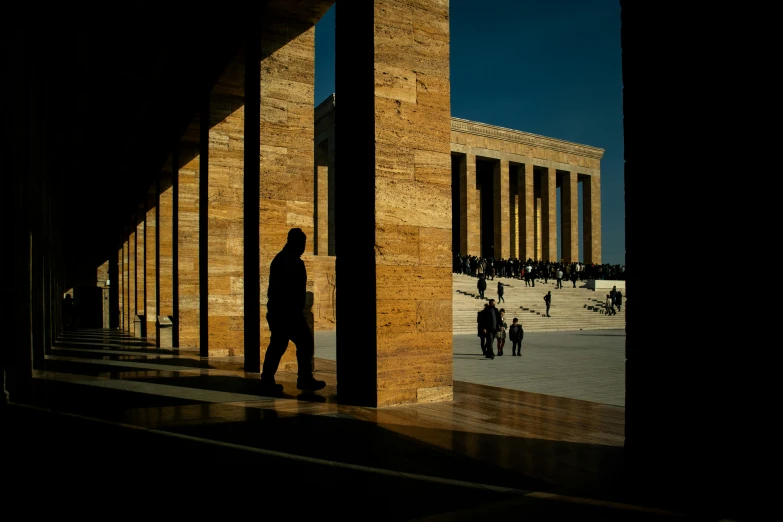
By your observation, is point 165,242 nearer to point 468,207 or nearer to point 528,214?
point 468,207

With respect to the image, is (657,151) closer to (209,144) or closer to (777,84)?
(777,84)

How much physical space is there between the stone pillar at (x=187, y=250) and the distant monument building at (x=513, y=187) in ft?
76.8

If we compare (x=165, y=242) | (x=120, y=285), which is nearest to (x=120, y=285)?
(x=120, y=285)

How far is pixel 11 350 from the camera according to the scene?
7.24 m

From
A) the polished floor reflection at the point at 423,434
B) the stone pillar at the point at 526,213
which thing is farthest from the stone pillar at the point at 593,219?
the polished floor reflection at the point at 423,434

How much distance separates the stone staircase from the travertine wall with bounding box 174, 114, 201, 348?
475 inches

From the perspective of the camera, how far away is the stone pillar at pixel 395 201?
244 inches

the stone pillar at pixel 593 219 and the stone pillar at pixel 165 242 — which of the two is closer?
the stone pillar at pixel 165 242

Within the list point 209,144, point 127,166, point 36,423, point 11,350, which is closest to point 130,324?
point 127,166

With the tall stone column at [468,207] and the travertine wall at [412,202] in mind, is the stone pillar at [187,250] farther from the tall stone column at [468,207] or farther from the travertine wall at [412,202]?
the tall stone column at [468,207]

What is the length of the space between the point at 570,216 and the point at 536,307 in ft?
69.5

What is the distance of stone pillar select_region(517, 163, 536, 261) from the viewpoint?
154 ft

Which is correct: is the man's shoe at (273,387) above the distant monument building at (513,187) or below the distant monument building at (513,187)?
below

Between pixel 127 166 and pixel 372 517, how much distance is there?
2293 centimetres
